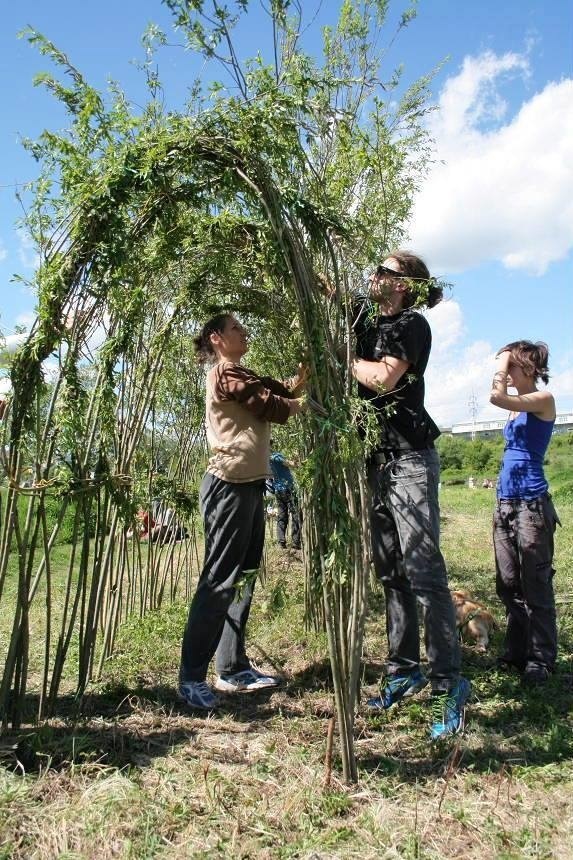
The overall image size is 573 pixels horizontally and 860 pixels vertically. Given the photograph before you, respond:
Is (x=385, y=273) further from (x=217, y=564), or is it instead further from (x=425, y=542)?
(x=217, y=564)

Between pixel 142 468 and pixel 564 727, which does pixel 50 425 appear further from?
pixel 564 727

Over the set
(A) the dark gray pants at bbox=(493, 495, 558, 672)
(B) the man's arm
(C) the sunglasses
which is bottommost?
(A) the dark gray pants at bbox=(493, 495, 558, 672)

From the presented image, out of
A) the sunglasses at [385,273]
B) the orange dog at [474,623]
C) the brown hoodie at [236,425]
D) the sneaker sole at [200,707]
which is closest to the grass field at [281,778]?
the sneaker sole at [200,707]

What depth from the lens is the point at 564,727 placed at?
3.06 m

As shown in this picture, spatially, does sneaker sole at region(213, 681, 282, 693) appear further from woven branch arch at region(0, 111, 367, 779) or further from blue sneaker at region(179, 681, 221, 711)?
woven branch arch at region(0, 111, 367, 779)

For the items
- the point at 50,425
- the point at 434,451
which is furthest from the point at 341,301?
the point at 50,425

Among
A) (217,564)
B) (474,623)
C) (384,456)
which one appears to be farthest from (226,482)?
(474,623)

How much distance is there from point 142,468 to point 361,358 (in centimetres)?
221

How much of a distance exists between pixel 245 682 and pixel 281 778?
102 cm

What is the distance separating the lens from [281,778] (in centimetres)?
258

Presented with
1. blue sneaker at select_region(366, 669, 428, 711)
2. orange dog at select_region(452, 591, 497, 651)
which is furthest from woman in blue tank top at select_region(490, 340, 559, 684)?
blue sneaker at select_region(366, 669, 428, 711)

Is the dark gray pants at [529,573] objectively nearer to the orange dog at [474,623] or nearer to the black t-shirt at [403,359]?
the orange dog at [474,623]

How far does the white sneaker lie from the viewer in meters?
3.54

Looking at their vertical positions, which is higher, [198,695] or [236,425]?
[236,425]
